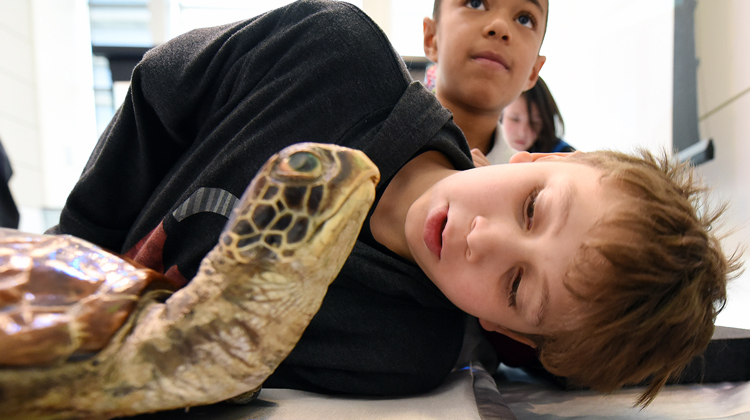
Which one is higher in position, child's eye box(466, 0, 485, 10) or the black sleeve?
child's eye box(466, 0, 485, 10)

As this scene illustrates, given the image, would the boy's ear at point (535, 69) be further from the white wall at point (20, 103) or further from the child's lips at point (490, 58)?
the white wall at point (20, 103)

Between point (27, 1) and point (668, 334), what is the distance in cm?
294

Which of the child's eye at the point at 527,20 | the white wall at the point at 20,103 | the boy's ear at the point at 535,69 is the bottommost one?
the white wall at the point at 20,103

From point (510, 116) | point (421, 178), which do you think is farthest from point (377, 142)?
point (510, 116)

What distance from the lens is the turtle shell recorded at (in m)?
0.25

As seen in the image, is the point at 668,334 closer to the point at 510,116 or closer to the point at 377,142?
the point at 377,142

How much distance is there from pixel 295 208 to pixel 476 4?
0.85 m

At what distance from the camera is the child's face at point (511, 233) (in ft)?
1.51

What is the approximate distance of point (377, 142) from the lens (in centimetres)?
57

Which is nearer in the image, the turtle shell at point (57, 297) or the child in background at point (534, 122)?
the turtle shell at point (57, 297)

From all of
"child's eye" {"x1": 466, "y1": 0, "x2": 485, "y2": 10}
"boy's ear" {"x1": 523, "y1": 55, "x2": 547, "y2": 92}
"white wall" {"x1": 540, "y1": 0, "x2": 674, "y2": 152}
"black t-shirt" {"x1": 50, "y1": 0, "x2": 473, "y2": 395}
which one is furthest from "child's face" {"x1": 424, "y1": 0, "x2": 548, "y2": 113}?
"white wall" {"x1": 540, "y1": 0, "x2": 674, "y2": 152}

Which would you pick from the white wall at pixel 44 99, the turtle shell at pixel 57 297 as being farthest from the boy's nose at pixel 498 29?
the white wall at pixel 44 99

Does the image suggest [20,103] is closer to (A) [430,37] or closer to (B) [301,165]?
(A) [430,37]

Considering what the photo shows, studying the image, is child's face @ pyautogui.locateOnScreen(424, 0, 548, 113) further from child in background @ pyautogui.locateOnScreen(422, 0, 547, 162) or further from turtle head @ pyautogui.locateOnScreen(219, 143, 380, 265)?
turtle head @ pyautogui.locateOnScreen(219, 143, 380, 265)
